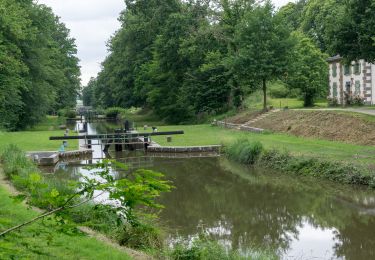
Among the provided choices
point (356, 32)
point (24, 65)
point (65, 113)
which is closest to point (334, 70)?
point (356, 32)

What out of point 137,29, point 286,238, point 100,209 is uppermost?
point 137,29

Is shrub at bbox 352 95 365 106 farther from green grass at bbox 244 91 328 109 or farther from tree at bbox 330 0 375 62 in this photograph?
tree at bbox 330 0 375 62

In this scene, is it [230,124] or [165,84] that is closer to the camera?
[230,124]

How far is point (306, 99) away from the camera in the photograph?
4378cm

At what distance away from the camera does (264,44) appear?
35.1 meters

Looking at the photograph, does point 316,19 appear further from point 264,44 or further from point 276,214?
point 276,214

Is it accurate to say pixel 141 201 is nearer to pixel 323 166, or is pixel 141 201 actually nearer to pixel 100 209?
pixel 100 209

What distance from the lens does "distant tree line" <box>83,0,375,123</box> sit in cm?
3572

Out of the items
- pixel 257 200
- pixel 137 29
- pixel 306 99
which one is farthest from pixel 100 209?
pixel 137 29

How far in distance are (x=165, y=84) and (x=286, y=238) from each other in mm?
40615

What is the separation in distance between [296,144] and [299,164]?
5.04 meters

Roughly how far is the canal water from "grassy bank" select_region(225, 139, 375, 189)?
40 centimetres

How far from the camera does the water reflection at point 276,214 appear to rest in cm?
1084

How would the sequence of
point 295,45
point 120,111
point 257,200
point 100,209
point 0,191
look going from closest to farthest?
point 100,209 → point 0,191 → point 257,200 → point 295,45 → point 120,111
